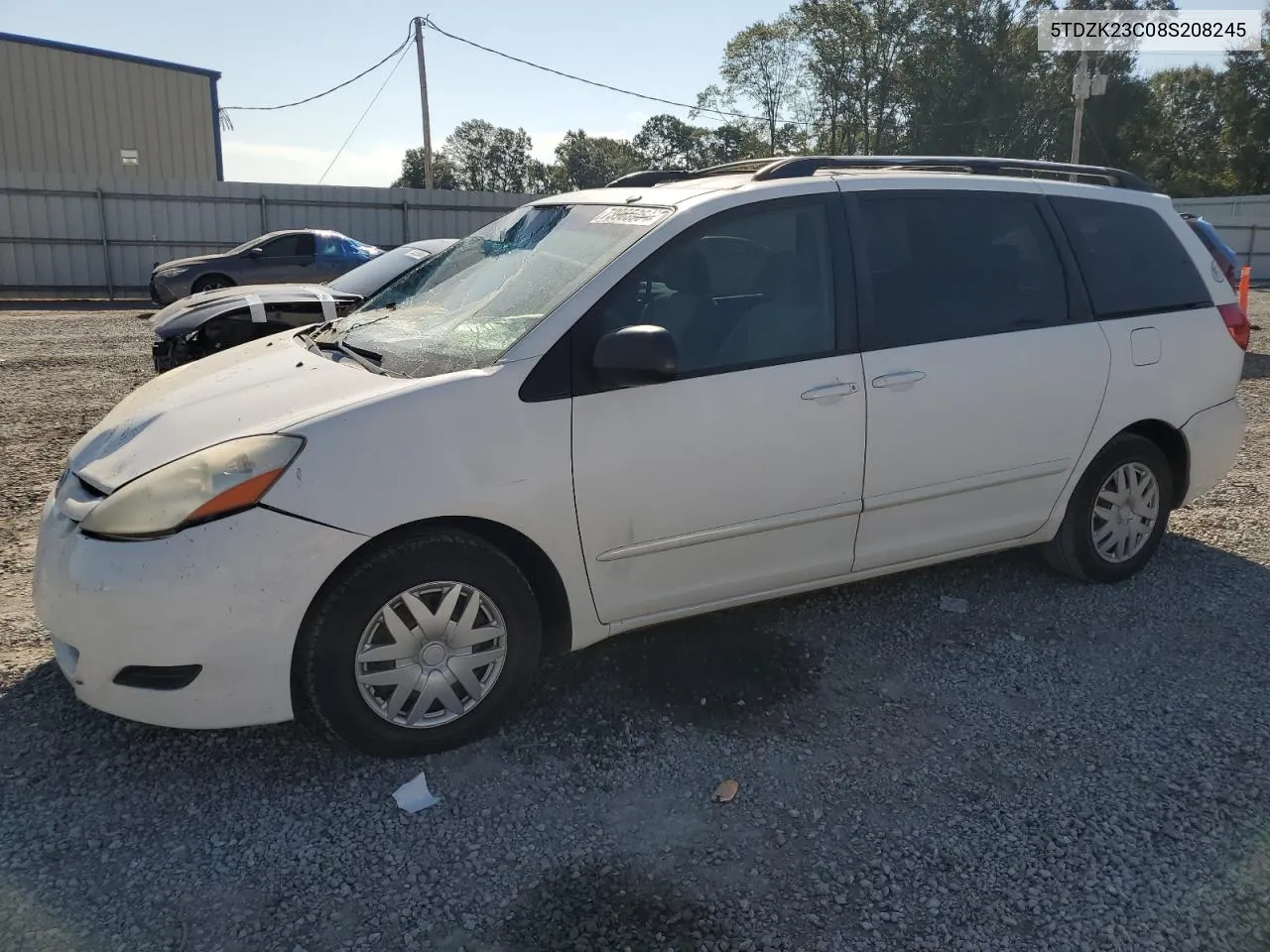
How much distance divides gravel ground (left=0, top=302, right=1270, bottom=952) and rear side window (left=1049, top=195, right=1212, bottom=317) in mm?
1403

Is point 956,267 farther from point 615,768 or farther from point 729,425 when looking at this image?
point 615,768

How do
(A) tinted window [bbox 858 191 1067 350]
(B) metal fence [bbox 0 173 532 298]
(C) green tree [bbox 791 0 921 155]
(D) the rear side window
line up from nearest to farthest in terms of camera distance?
(A) tinted window [bbox 858 191 1067 350]
(D) the rear side window
(B) metal fence [bbox 0 173 532 298]
(C) green tree [bbox 791 0 921 155]

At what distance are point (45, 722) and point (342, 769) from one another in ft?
3.46

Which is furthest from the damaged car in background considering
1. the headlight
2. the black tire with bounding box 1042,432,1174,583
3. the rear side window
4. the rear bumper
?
the rear bumper

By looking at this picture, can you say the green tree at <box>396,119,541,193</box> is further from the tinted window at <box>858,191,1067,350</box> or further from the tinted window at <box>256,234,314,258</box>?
the tinted window at <box>858,191,1067,350</box>

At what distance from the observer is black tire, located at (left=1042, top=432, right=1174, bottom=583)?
430 centimetres

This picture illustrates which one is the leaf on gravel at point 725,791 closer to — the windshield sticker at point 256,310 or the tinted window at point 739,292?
the tinted window at point 739,292

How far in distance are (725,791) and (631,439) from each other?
1142 millimetres

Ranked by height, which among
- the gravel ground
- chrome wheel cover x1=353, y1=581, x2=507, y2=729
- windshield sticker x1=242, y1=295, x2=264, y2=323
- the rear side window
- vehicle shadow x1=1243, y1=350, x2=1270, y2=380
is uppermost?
the rear side window

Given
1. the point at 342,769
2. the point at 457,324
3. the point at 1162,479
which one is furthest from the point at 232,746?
the point at 1162,479

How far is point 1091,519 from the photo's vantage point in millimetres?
4340

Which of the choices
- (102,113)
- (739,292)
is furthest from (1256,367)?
(102,113)

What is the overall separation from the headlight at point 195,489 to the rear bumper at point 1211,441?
3975mm

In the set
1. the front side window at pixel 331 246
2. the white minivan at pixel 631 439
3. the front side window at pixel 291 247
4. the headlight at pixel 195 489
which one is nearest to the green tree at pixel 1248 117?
the front side window at pixel 331 246
